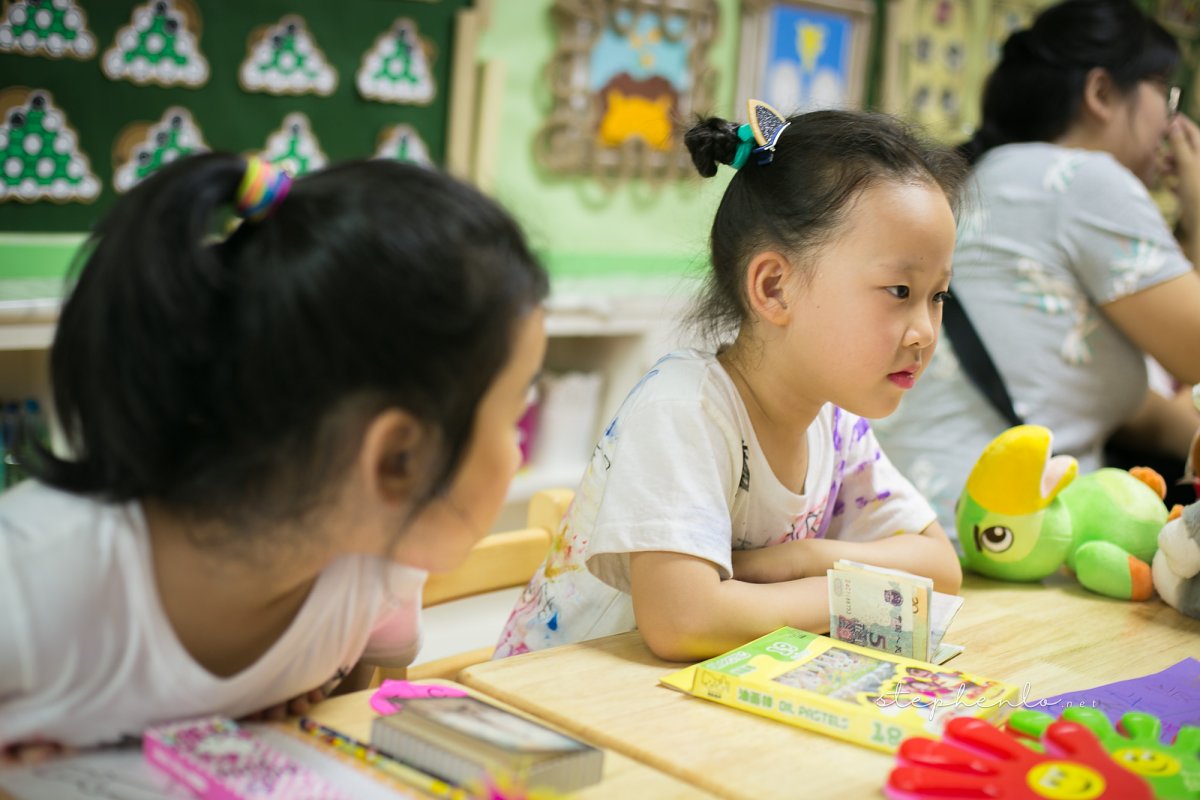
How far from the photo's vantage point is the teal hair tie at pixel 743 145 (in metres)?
1.23

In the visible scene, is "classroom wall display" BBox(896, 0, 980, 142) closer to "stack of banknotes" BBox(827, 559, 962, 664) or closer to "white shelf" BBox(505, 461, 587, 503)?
"white shelf" BBox(505, 461, 587, 503)

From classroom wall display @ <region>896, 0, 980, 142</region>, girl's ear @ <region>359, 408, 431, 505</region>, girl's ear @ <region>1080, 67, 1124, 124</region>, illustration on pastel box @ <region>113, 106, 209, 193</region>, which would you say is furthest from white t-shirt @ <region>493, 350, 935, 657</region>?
classroom wall display @ <region>896, 0, 980, 142</region>

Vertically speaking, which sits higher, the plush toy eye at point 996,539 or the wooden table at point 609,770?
the plush toy eye at point 996,539

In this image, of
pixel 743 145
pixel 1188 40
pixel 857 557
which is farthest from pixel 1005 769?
pixel 1188 40

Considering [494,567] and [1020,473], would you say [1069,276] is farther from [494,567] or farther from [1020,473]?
[494,567]

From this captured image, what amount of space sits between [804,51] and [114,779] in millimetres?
2834

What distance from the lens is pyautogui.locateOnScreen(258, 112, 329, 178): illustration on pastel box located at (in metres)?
2.28

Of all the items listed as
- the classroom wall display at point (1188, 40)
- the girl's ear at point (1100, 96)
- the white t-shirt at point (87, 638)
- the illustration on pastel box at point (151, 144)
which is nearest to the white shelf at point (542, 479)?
the illustration on pastel box at point (151, 144)

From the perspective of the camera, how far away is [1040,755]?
0.82 meters

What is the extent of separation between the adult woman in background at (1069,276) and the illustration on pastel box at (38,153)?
1.40m

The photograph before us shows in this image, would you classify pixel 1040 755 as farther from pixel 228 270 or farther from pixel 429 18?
pixel 429 18

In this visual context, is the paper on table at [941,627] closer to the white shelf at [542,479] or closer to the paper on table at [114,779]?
the paper on table at [114,779]

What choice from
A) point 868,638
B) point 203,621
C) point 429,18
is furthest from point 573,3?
point 203,621

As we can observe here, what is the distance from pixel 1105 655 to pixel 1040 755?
396 millimetres
